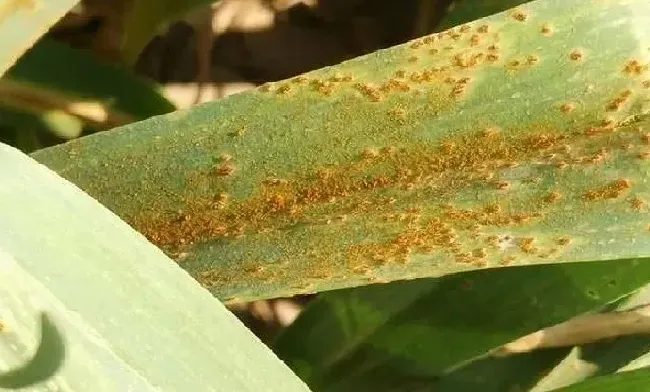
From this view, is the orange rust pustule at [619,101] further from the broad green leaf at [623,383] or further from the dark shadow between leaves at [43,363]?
the dark shadow between leaves at [43,363]

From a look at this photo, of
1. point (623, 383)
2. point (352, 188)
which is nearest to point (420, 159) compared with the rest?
point (352, 188)

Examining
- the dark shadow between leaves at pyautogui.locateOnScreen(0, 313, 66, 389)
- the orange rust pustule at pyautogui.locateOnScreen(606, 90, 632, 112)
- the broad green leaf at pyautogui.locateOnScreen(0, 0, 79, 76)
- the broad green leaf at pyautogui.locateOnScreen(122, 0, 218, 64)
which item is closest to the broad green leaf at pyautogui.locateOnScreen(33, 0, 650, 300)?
the orange rust pustule at pyautogui.locateOnScreen(606, 90, 632, 112)

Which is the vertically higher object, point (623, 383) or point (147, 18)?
point (147, 18)

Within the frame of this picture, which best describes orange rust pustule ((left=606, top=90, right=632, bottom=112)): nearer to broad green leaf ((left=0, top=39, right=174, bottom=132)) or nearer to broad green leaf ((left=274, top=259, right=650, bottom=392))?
broad green leaf ((left=274, top=259, right=650, bottom=392))

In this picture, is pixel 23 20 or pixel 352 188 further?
pixel 352 188

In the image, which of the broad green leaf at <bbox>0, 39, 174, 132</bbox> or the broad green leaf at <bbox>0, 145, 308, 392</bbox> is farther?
the broad green leaf at <bbox>0, 39, 174, 132</bbox>

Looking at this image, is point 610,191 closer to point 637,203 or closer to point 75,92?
point 637,203

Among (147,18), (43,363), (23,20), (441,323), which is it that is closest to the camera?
(43,363)
